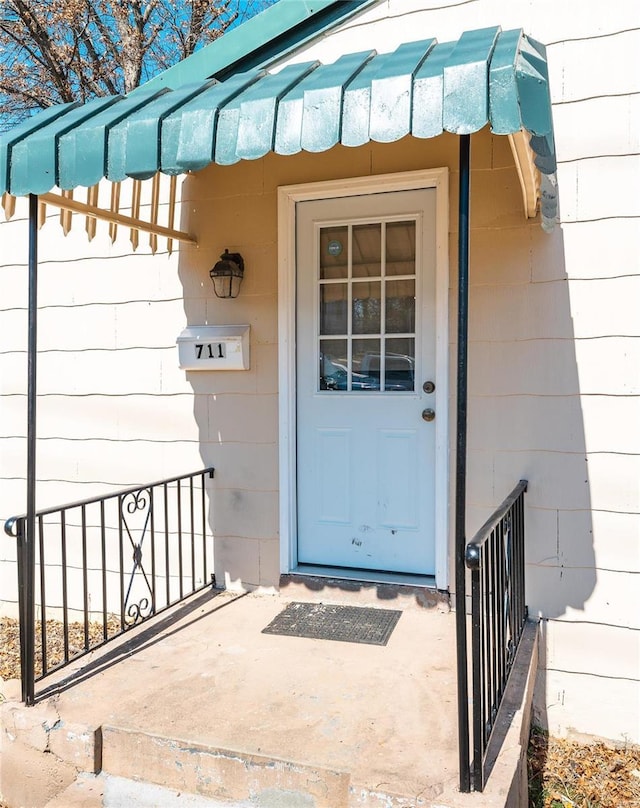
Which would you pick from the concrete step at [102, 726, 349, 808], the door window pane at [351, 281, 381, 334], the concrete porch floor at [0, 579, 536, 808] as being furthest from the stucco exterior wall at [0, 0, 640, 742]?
the concrete step at [102, 726, 349, 808]

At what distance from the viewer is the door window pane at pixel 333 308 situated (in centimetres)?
360

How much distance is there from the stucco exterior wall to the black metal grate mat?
35 centimetres

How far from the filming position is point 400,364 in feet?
11.5

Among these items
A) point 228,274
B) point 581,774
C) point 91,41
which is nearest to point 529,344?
point 228,274

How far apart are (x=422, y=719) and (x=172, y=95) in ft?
8.12

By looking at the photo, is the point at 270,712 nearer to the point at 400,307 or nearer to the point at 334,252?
the point at 400,307

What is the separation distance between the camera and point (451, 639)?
302 cm

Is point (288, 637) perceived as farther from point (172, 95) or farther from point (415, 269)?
point (172, 95)

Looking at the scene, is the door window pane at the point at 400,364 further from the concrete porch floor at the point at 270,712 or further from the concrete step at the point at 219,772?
the concrete step at the point at 219,772

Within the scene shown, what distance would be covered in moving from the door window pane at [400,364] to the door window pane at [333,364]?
235mm

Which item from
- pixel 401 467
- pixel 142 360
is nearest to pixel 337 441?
pixel 401 467

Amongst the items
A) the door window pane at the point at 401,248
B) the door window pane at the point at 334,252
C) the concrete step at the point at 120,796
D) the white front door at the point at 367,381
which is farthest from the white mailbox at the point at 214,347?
the concrete step at the point at 120,796

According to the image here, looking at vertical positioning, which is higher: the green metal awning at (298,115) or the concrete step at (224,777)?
the green metal awning at (298,115)

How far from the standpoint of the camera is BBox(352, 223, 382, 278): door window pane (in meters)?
3.53
